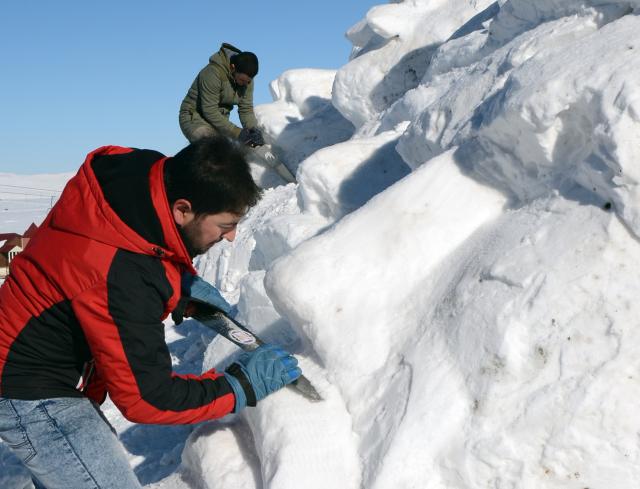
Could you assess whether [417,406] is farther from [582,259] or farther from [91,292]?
[91,292]

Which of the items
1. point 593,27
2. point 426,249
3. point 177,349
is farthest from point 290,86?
point 426,249

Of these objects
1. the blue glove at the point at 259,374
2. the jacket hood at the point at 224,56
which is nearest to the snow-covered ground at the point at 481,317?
the blue glove at the point at 259,374

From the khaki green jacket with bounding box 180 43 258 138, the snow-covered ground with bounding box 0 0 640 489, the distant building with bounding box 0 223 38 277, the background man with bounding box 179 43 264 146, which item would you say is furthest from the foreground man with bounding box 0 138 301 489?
the distant building with bounding box 0 223 38 277

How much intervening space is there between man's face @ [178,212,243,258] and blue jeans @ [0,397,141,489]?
69 centimetres

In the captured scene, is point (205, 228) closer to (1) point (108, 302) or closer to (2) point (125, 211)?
(2) point (125, 211)

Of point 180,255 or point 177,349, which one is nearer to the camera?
point 180,255

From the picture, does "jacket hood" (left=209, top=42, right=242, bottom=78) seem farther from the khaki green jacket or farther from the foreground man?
the foreground man

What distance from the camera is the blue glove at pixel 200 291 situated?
111 inches

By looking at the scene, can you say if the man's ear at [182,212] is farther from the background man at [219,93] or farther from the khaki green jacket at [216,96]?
the khaki green jacket at [216,96]

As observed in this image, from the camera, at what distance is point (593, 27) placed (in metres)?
3.59

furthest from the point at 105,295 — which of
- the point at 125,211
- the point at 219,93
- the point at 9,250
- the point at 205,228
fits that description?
the point at 9,250

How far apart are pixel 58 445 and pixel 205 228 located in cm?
87

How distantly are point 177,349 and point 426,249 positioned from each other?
319cm

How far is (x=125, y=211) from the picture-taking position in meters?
1.97
